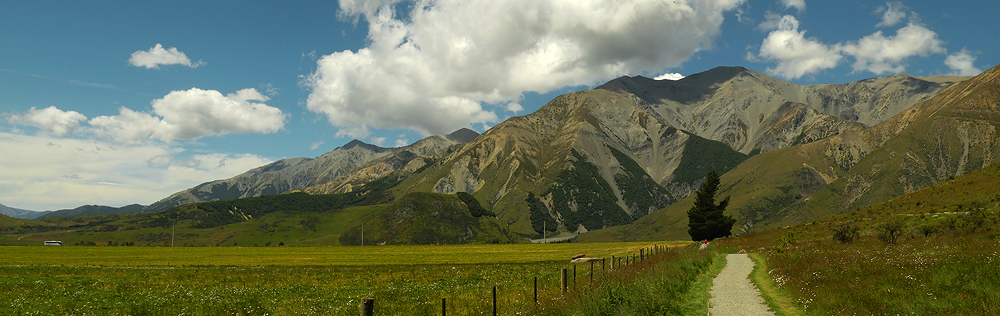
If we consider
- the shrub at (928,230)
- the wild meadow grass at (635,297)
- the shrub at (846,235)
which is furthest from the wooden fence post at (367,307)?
the shrub at (846,235)

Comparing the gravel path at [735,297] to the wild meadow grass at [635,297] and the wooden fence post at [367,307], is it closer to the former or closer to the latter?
the wild meadow grass at [635,297]

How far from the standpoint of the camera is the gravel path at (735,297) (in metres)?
20.5

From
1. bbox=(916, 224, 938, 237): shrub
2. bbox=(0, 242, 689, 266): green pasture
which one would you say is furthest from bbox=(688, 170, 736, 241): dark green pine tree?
bbox=(916, 224, 938, 237): shrub

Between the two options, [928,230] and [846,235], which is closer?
[928,230]

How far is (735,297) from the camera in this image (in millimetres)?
24188

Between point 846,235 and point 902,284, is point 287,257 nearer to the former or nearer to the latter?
point 846,235

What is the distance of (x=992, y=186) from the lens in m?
64.8

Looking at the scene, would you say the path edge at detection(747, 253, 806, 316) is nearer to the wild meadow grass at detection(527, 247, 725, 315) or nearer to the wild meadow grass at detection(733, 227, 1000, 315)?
the wild meadow grass at detection(733, 227, 1000, 315)

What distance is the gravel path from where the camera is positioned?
20484mm

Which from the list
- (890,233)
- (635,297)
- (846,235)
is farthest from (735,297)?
(846,235)

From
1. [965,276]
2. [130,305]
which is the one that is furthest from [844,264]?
[130,305]

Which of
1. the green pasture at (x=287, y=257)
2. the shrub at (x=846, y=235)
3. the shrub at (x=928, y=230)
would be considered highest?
the shrub at (x=928, y=230)

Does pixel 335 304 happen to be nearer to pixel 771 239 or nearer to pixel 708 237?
pixel 771 239

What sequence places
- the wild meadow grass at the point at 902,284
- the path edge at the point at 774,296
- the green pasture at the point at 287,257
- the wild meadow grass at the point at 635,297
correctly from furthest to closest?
the green pasture at the point at 287,257, the path edge at the point at 774,296, the wild meadow grass at the point at 635,297, the wild meadow grass at the point at 902,284
